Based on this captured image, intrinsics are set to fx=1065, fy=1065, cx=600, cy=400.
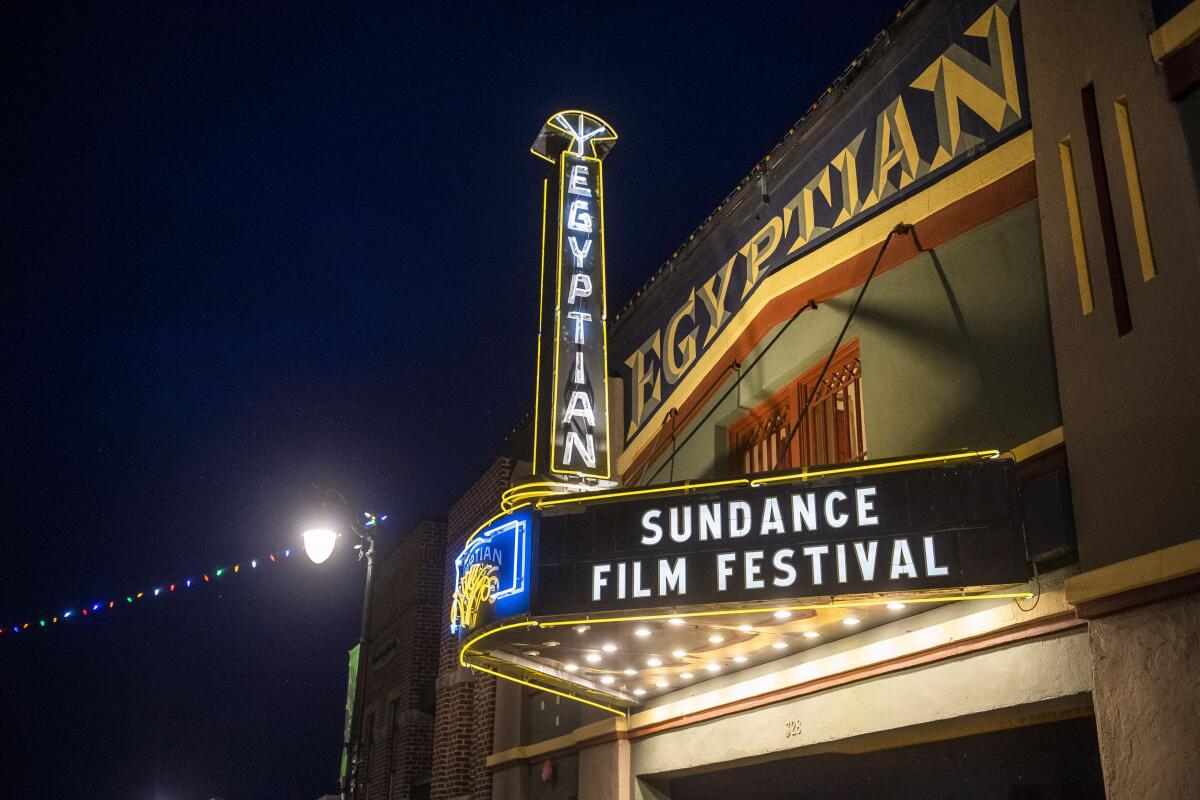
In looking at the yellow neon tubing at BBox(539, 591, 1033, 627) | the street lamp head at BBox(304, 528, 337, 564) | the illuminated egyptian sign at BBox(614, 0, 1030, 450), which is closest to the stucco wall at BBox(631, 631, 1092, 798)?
the yellow neon tubing at BBox(539, 591, 1033, 627)

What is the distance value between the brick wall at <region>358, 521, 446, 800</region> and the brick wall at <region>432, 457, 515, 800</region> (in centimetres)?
395

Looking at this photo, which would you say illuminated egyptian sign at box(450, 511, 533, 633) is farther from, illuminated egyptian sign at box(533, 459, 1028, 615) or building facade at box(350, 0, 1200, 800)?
illuminated egyptian sign at box(533, 459, 1028, 615)

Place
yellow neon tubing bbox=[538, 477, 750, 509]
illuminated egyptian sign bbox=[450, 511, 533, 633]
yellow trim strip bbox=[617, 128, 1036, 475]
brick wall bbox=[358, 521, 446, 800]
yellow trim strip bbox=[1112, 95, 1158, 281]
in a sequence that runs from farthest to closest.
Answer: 1. brick wall bbox=[358, 521, 446, 800]
2. illuminated egyptian sign bbox=[450, 511, 533, 633]
3. yellow neon tubing bbox=[538, 477, 750, 509]
4. yellow trim strip bbox=[617, 128, 1036, 475]
5. yellow trim strip bbox=[1112, 95, 1158, 281]

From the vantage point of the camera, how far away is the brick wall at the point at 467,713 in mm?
16062

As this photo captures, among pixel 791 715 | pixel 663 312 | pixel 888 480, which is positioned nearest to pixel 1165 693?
pixel 888 480

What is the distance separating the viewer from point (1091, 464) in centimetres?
630

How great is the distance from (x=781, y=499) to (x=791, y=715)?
2.63 m

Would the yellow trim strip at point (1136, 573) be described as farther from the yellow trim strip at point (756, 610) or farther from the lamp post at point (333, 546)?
the lamp post at point (333, 546)

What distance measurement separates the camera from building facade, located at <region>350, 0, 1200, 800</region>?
19.6 ft

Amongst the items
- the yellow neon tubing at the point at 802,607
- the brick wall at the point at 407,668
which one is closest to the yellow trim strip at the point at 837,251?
the yellow neon tubing at the point at 802,607

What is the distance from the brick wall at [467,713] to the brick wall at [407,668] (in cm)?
395

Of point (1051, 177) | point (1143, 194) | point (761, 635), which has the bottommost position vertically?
point (761, 635)

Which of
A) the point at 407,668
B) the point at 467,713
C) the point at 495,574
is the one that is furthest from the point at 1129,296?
the point at 407,668

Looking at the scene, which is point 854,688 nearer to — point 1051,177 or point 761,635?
point 761,635
